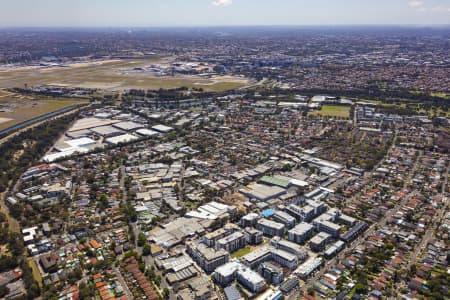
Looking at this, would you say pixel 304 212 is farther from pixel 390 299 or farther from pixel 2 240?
pixel 2 240

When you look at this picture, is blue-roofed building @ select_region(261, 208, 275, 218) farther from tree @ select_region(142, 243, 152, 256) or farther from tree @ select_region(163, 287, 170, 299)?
tree @ select_region(163, 287, 170, 299)

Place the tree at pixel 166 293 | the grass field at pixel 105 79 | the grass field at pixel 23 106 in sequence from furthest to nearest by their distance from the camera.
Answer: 1. the grass field at pixel 105 79
2. the grass field at pixel 23 106
3. the tree at pixel 166 293

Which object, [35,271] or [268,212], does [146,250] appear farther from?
[268,212]

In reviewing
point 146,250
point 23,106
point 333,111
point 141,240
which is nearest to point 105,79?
point 23,106

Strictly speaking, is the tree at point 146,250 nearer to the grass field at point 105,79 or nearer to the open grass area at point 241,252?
the open grass area at point 241,252

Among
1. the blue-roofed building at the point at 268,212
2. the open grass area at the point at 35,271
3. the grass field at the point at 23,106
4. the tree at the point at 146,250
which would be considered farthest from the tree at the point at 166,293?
the grass field at the point at 23,106

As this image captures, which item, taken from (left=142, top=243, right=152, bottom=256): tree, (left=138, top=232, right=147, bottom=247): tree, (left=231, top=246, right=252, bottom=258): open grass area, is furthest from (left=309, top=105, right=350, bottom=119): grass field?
(left=142, top=243, right=152, bottom=256): tree
